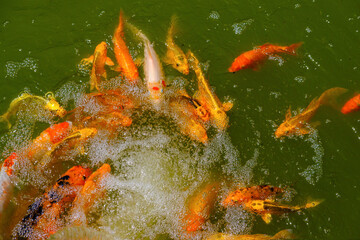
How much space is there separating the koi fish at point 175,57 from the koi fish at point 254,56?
56 centimetres

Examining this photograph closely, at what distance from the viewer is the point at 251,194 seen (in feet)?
11.9

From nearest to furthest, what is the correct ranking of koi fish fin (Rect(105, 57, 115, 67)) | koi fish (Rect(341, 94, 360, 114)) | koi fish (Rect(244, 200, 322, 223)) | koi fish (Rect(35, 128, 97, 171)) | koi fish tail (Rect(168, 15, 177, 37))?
koi fish (Rect(244, 200, 322, 223)) → koi fish (Rect(35, 128, 97, 171)) → koi fish (Rect(341, 94, 360, 114)) → koi fish fin (Rect(105, 57, 115, 67)) → koi fish tail (Rect(168, 15, 177, 37))

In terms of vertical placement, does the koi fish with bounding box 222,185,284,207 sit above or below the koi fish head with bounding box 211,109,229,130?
below

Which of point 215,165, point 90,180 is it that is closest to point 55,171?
point 90,180

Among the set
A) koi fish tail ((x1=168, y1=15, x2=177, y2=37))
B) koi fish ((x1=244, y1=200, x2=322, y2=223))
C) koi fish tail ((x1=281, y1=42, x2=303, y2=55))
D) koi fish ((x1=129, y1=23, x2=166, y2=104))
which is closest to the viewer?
koi fish ((x1=244, y1=200, x2=322, y2=223))

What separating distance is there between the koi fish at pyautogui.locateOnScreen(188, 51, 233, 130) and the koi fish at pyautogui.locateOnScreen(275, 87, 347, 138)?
626 millimetres

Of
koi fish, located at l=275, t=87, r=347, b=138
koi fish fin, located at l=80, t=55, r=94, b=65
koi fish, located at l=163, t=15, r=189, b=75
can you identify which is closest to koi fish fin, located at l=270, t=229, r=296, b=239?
koi fish, located at l=275, t=87, r=347, b=138

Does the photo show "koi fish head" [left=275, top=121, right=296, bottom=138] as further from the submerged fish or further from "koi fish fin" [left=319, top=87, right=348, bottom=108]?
the submerged fish

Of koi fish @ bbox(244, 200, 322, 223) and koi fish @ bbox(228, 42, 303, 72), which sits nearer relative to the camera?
koi fish @ bbox(244, 200, 322, 223)

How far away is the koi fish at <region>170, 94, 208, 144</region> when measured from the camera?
3.97 meters

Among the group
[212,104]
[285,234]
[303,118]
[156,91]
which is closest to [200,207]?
[285,234]

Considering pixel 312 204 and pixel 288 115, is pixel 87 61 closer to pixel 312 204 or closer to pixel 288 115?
pixel 288 115

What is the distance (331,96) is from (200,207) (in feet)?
6.80

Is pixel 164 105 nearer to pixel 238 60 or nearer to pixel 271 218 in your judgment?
pixel 238 60
